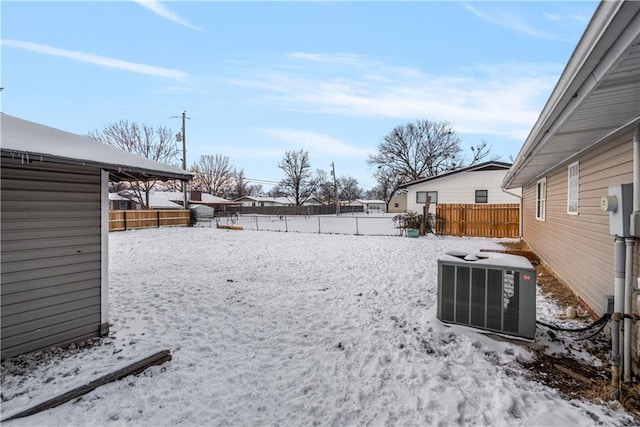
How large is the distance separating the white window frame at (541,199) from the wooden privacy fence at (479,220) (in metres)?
5.19

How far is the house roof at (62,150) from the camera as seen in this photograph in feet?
8.52

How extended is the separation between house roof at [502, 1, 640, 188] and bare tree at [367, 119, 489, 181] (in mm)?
29772

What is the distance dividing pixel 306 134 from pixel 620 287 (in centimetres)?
4355

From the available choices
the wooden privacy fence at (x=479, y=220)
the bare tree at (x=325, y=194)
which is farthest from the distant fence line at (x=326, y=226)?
the bare tree at (x=325, y=194)

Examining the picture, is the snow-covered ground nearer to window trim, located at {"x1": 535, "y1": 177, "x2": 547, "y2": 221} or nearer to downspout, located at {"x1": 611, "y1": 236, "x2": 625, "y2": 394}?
downspout, located at {"x1": 611, "y1": 236, "x2": 625, "y2": 394}

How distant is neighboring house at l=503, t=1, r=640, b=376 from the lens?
153cm

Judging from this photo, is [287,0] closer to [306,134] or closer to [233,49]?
[233,49]

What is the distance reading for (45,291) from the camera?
125 inches

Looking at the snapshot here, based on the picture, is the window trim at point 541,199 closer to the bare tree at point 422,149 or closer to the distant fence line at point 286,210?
the bare tree at point 422,149

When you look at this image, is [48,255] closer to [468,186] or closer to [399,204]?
[468,186]

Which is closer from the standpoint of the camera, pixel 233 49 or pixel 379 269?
pixel 379 269

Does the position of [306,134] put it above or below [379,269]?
above

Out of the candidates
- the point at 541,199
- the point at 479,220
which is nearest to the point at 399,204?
the point at 479,220

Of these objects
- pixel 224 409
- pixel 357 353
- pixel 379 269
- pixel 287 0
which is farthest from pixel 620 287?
pixel 287 0
